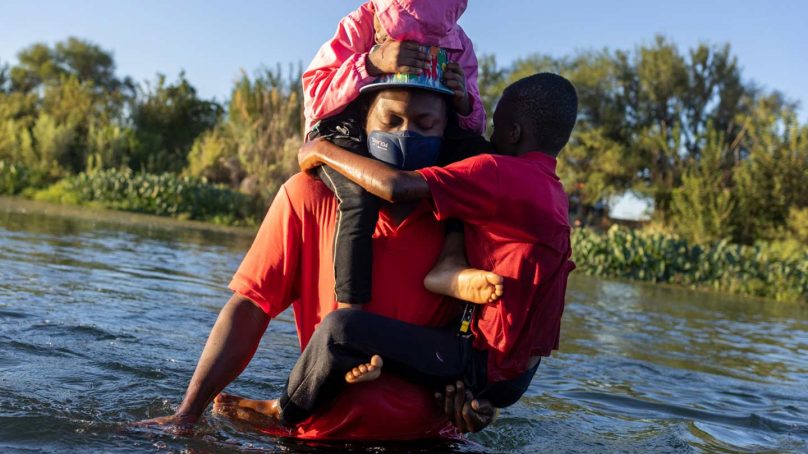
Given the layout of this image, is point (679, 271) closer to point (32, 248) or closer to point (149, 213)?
point (149, 213)

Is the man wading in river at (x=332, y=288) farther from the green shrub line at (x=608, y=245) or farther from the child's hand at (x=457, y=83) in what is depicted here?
the green shrub line at (x=608, y=245)

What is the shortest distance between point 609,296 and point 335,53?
10.6 metres

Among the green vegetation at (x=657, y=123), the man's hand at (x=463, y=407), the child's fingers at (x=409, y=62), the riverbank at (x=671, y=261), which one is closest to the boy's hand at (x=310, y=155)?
the child's fingers at (x=409, y=62)

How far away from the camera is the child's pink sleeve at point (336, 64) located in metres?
2.96

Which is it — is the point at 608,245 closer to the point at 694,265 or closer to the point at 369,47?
the point at 694,265

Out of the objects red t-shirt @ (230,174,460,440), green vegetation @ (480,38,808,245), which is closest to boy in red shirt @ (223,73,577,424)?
red t-shirt @ (230,174,460,440)

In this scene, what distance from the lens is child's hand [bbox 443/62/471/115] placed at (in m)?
2.89

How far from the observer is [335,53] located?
3.09 metres

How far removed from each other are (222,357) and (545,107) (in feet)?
4.69

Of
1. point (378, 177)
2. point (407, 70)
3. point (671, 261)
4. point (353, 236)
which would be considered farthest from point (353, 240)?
point (671, 261)

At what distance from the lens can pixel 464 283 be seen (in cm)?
266

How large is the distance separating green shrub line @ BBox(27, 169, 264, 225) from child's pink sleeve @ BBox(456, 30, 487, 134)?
17561 mm

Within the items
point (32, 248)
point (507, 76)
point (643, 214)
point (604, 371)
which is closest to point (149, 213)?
point (32, 248)

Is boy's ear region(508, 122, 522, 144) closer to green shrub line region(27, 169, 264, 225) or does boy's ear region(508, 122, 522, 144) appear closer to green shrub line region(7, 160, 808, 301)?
green shrub line region(7, 160, 808, 301)
